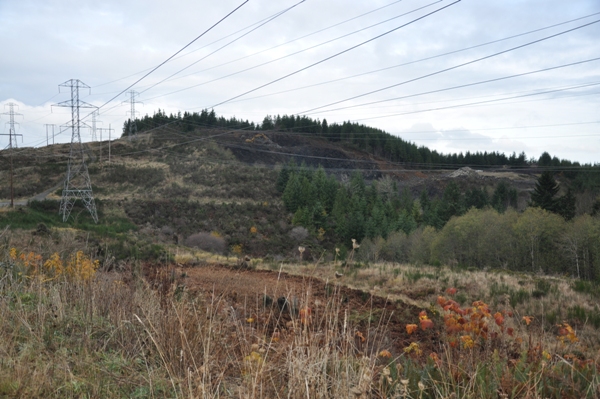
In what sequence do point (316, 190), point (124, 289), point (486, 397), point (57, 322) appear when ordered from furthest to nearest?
point (316, 190)
point (124, 289)
point (57, 322)
point (486, 397)

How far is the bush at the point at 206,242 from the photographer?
126 feet

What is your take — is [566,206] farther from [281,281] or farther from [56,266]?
[56,266]

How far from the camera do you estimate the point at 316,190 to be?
59188 mm

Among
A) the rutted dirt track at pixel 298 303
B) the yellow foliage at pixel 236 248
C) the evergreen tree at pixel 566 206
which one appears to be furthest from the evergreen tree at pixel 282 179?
the rutted dirt track at pixel 298 303

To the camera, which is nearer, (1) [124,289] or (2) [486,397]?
(2) [486,397]

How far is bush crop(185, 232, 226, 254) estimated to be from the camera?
3831cm

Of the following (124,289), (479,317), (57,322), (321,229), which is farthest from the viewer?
(321,229)

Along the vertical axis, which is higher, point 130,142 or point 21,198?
point 130,142

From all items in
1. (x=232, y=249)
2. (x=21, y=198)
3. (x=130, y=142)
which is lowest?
(x=232, y=249)

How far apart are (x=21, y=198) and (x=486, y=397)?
54.1m

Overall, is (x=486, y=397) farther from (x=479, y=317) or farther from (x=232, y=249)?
(x=232, y=249)

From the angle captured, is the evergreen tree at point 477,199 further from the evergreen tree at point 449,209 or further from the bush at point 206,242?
the bush at point 206,242

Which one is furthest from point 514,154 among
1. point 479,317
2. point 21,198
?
point 479,317

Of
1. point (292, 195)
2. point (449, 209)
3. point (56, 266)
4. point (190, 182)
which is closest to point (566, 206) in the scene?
point (449, 209)
